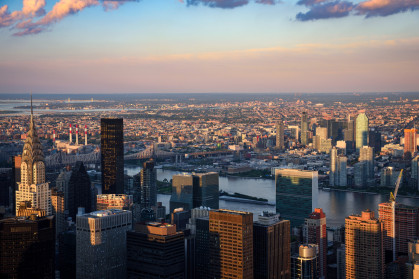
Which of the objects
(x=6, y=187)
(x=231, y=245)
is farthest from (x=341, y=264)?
(x=6, y=187)

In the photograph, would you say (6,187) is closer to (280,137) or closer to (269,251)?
(269,251)

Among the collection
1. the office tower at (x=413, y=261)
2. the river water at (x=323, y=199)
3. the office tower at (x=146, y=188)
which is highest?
the office tower at (x=146, y=188)

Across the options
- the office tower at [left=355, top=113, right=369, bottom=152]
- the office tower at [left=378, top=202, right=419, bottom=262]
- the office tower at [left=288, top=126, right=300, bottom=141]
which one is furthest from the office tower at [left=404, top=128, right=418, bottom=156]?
the office tower at [left=378, top=202, right=419, bottom=262]

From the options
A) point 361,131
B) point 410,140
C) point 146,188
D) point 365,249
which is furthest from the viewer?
point 361,131

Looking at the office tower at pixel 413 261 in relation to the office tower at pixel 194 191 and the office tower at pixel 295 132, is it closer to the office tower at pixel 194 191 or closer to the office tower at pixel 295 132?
the office tower at pixel 194 191

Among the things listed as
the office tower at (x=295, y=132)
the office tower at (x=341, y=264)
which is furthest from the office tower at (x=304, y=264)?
the office tower at (x=295, y=132)

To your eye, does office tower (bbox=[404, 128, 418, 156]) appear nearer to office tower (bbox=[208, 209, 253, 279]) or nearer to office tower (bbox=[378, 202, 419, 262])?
office tower (bbox=[378, 202, 419, 262])
